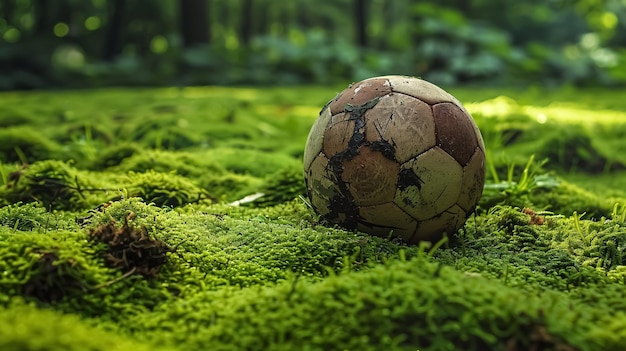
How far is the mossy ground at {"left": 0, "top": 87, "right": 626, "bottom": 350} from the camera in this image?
1.85 meters

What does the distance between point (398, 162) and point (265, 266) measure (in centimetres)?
68

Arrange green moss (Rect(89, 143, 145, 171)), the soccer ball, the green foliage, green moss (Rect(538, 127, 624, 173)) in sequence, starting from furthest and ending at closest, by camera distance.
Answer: green moss (Rect(538, 127, 624, 173)), green moss (Rect(89, 143, 145, 171)), the green foliage, the soccer ball

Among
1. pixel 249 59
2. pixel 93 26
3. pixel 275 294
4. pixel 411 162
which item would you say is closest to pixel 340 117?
pixel 411 162

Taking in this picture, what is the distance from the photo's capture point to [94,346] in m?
1.63

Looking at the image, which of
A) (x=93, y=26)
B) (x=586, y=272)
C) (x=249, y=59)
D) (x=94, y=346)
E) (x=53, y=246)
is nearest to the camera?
(x=94, y=346)

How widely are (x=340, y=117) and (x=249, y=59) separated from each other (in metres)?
9.93

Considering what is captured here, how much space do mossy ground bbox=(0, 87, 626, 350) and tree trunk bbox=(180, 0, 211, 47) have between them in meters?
8.26

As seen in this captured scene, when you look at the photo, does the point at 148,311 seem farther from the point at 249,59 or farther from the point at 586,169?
the point at 249,59

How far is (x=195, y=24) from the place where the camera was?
12594mm

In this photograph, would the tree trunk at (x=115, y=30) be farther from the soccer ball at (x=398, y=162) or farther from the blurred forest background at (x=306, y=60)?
the soccer ball at (x=398, y=162)

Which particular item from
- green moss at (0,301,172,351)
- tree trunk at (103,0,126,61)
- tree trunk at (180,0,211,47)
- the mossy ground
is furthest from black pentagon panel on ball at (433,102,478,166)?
tree trunk at (103,0,126,61)

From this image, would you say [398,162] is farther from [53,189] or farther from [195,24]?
[195,24]

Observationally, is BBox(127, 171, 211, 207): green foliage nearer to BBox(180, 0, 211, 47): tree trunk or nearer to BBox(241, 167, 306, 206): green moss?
BBox(241, 167, 306, 206): green moss

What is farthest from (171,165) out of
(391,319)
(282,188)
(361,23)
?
(361,23)
